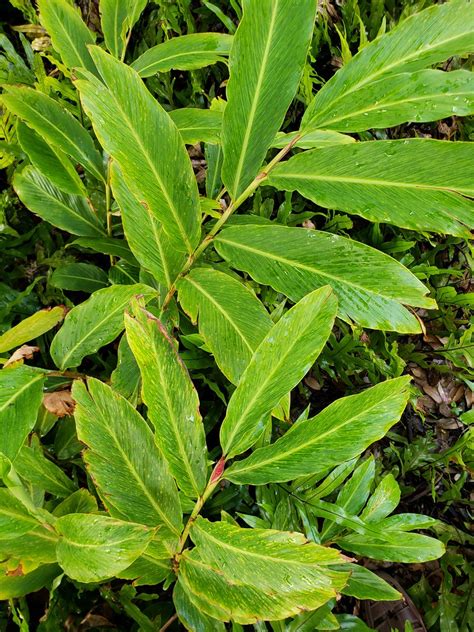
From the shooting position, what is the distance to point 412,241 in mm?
1630

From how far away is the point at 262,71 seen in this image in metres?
0.70

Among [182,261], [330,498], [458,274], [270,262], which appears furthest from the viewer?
[458,274]

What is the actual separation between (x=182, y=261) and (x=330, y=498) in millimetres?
845

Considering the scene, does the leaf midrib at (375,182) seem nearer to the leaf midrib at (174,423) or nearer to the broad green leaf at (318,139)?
the broad green leaf at (318,139)

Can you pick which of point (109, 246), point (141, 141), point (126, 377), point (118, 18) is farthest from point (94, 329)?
point (118, 18)

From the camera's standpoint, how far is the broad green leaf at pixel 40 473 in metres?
0.92

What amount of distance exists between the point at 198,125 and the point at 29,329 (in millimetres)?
528

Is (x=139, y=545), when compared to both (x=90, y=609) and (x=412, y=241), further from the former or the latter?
(x=412, y=241)

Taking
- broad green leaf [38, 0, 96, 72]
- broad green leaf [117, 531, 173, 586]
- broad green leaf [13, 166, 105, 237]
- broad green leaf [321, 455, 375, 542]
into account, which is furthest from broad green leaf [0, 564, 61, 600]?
broad green leaf [38, 0, 96, 72]

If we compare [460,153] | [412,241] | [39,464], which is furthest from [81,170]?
[460,153]

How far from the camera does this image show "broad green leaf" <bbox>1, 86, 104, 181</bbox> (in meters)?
0.98

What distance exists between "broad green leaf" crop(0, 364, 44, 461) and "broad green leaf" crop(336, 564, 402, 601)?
72 cm

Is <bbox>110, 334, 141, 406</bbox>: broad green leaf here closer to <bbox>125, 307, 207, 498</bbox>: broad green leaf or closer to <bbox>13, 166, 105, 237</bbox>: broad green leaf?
<bbox>125, 307, 207, 498</bbox>: broad green leaf

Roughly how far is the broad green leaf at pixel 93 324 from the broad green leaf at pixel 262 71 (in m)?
0.31
